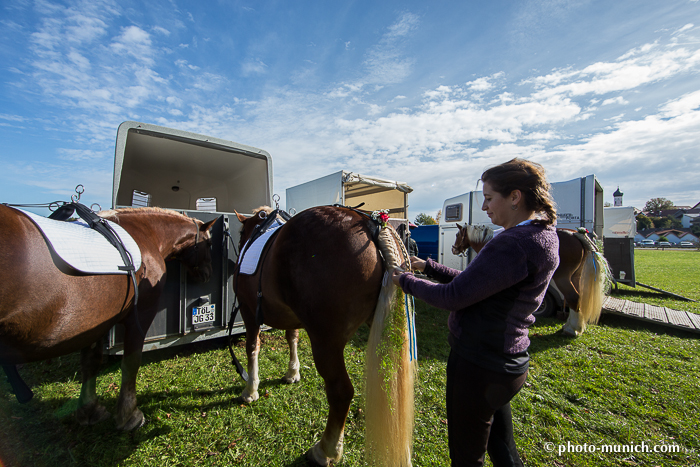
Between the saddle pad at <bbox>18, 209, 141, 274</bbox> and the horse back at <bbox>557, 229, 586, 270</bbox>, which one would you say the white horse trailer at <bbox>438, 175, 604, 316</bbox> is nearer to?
the horse back at <bbox>557, 229, 586, 270</bbox>

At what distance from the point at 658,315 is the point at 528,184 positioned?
6.62m

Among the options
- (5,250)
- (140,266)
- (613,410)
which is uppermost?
(5,250)

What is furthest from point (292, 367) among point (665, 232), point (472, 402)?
point (665, 232)

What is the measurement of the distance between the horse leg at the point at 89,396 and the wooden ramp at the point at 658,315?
7.80 metres

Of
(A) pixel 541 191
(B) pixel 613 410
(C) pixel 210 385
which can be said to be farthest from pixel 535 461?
(C) pixel 210 385

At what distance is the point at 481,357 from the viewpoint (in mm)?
1254

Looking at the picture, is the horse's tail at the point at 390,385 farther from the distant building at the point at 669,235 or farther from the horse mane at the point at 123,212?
the distant building at the point at 669,235

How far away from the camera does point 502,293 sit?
4.14ft

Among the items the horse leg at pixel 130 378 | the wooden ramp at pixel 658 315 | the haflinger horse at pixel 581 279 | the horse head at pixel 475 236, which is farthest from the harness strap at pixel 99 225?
the wooden ramp at pixel 658 315

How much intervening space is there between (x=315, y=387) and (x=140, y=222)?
263 centimetres

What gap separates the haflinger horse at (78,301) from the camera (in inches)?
63.8

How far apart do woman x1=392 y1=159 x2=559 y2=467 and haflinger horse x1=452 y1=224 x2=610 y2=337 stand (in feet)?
15.1

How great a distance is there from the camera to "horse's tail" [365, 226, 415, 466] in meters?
1.71

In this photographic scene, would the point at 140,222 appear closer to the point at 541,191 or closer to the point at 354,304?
the point at 354,304
